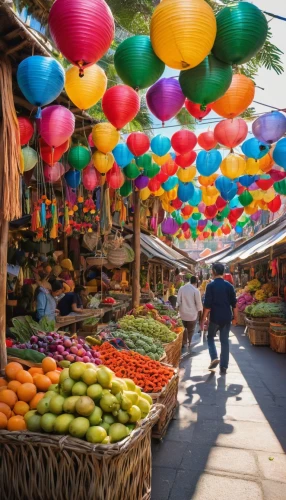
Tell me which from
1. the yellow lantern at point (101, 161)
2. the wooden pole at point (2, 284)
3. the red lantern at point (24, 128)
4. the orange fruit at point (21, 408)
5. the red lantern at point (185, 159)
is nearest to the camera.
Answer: the orange fruit at point (21, 408)

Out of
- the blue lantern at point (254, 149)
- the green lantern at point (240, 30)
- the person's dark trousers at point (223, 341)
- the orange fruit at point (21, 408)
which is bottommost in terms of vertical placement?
the person's dark trousers at point (223, 341)

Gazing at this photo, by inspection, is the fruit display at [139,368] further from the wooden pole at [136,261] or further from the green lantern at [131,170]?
the wooden pole at [136,261]

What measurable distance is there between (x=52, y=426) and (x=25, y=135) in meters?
3.42

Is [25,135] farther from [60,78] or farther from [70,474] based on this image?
[70,474]

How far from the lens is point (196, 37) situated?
2.94m

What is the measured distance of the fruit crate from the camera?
2186 mm

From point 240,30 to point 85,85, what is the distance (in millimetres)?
1744

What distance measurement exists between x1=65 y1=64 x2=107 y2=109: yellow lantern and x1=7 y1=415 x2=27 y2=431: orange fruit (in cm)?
331

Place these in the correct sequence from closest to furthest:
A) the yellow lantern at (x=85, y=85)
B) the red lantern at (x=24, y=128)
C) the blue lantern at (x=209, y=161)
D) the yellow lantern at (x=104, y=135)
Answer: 1. the yellow lantern at (x=85, y=85)
2. the red lantern at (x=24, y=128)
3. the yellow lantern at (x=104, y=135)
4. the blue lantern at (x=209, y=161)

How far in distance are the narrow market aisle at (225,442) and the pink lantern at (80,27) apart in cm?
366

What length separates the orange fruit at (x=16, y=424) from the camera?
98.6 inches

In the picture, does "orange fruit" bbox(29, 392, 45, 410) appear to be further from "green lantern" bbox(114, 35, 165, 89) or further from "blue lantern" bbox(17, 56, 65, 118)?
"green lantern" bbox(114, 35, 165, 89)

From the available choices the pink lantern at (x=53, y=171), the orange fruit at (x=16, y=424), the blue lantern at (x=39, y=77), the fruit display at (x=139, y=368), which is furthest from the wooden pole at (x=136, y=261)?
the orange fruit at (x=16, y=424)

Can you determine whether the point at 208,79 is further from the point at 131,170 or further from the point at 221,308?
the point at 221,308
